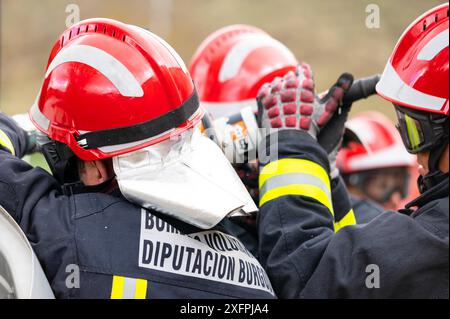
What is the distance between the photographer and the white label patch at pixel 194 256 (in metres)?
2.25

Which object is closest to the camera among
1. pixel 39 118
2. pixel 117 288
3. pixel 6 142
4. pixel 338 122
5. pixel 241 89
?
pixel 117 288

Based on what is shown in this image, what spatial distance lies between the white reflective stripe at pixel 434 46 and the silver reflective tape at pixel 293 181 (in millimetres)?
636

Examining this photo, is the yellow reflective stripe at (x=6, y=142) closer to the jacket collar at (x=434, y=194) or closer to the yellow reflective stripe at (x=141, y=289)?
the yellow reflective stripe at (x=141, y=289)

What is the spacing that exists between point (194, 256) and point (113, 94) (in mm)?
615

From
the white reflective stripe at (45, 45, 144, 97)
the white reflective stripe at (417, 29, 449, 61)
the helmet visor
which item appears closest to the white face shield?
the white reflective stripe at (45, 45, 144, 97)

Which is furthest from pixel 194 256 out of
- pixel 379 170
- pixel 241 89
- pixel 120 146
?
pixel 379 170

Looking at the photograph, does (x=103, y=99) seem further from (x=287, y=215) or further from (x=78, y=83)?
(x=287, y=215)

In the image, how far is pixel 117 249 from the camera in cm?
222

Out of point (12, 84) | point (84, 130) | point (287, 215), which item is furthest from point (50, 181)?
point (12, 84)

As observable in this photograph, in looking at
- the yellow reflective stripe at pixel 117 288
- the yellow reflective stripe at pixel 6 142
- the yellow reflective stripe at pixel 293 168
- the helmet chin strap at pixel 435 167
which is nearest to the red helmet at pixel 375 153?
the yellow reflective stripe at pixel 293 168

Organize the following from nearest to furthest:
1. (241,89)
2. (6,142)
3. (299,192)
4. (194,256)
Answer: (194,256)
(299,192)
(6,142)
(241,89)

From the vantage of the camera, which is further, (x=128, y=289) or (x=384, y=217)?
(x=384, y=217)

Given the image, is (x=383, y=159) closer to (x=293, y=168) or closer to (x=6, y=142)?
(x=293, y=168)

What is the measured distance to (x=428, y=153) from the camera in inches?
96.0
